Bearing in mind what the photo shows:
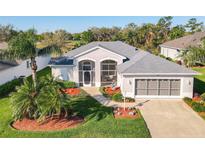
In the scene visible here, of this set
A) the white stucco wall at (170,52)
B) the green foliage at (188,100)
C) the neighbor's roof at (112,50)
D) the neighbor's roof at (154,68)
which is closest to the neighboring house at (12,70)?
the neighbor's roof at (112,50)

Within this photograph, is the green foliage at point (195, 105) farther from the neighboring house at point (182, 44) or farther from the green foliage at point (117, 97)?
the neighboring house at point (182, 44)

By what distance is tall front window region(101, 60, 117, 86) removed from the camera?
2933 centimetres

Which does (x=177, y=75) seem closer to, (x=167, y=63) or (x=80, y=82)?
(x=167, y=63)

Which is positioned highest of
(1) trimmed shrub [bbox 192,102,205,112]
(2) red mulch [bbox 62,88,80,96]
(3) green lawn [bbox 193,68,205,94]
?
(3) green lawn [bbox 193,68,205,94]

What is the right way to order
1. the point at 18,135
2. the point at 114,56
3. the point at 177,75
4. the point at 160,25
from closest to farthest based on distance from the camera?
the point at 18,135, the point at 177,75, the point at 114,56, the point at 160,25

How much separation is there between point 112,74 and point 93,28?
1963 inches

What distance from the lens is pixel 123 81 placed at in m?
24.6

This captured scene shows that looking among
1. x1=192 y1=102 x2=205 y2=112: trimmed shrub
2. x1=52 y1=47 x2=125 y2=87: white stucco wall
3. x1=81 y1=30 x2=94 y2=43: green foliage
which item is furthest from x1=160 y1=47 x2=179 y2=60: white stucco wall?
x1=192 y1=102 x2=205 y2=112: trimmed shrub

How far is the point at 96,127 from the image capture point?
1728 centimetres

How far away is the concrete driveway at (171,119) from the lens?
16.6 meters

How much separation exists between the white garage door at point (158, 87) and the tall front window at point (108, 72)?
5.39 meters

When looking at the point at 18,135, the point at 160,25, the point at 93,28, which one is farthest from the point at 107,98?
the point at 93,28

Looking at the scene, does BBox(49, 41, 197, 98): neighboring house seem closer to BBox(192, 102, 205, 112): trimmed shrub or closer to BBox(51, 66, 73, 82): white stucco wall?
BBox(51, 66, 73, 82): white stucco wall

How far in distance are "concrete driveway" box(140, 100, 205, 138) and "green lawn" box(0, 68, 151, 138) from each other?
0.89m
